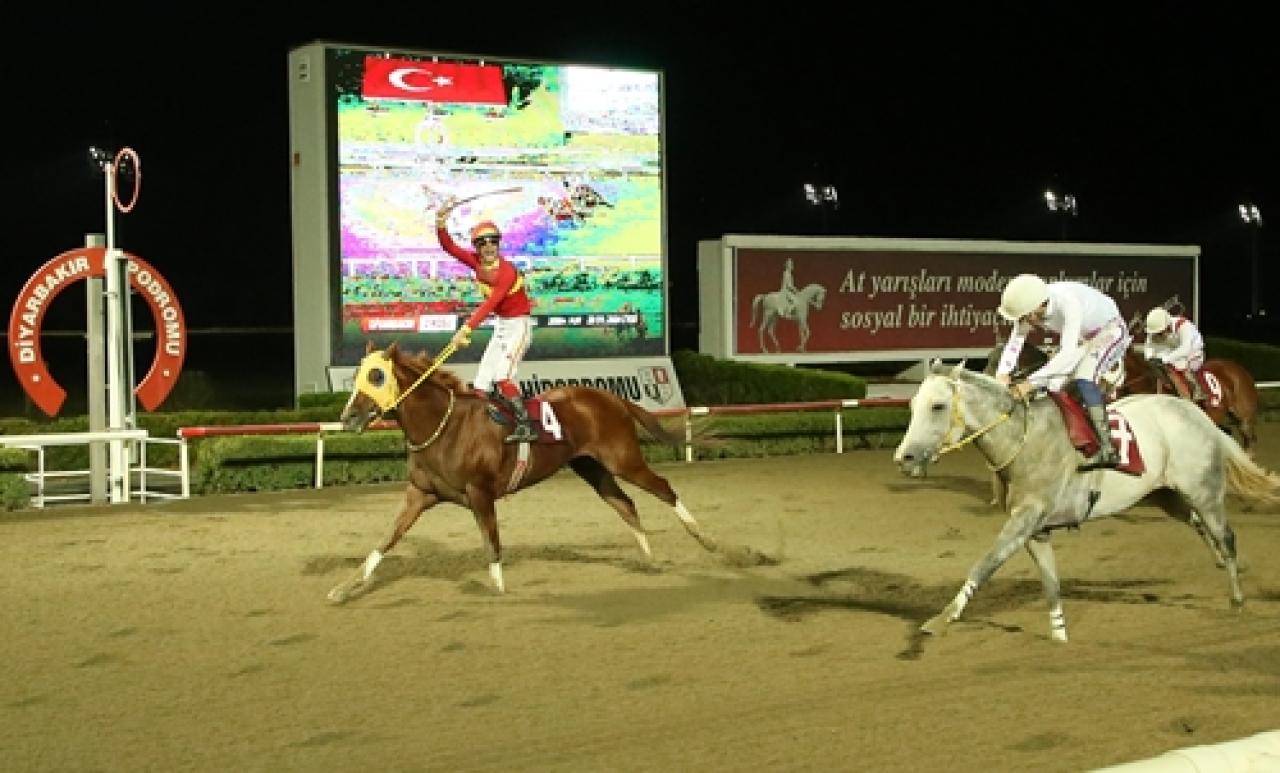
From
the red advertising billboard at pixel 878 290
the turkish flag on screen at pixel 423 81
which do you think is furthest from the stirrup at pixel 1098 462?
the red advertising billboard at pixel 878 290

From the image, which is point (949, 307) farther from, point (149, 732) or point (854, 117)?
point (854, 117)

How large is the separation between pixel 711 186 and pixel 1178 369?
37.4m

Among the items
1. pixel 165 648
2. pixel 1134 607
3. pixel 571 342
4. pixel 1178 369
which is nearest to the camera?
pixel 165 648

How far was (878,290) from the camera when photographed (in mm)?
22953

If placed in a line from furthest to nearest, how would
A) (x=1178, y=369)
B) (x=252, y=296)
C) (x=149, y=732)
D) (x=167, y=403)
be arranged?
(x=252, y=296)
(x=167, y=403)
(x=1178, y=369)
(x=149, y=732)

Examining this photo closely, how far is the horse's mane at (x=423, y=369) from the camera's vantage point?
30.4ft

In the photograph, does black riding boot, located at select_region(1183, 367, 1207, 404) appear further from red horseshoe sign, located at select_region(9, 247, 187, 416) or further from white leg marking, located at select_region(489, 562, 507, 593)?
red horseshoe sign, located at select_region(9, 247, 187, 416)

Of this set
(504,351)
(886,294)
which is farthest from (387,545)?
(886,294)

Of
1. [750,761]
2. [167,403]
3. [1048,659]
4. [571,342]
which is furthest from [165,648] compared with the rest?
[167,403]

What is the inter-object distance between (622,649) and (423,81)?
39.2ft

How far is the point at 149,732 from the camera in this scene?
6141 mm

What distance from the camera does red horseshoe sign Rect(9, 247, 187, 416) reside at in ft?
46.9

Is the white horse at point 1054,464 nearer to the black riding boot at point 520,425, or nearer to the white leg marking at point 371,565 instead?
the black riding boot at point 520,425

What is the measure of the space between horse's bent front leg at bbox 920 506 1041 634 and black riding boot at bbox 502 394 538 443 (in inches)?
112
